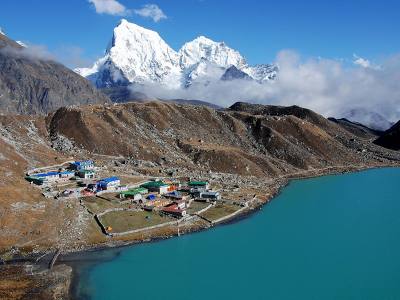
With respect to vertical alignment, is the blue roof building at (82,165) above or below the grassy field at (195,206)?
above

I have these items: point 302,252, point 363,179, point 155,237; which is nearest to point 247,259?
point 302,252

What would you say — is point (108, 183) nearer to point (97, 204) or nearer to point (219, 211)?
point (97, 204)

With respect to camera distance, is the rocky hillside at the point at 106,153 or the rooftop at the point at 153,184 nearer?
the rocky hillside at the point at 106,153

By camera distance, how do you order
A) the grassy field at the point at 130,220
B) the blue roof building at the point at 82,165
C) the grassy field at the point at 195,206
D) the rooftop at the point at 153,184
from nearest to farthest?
the grassy field at the point at 130,220
the grassy field at the point at 195,206
the rooftop at the point at 153,184
the blue roof building at the point at 82,165

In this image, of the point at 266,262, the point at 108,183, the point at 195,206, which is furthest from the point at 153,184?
the point at 266,262

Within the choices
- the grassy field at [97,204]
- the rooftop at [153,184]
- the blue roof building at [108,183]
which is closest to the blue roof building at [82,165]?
the blue roof building at [108,183]

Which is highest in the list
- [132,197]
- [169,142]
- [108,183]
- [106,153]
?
[169,142]

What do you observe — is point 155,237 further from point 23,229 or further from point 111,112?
point 111,112

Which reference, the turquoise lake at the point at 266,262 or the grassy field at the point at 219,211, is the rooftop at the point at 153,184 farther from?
the turquoise lake at the point at 266,262
